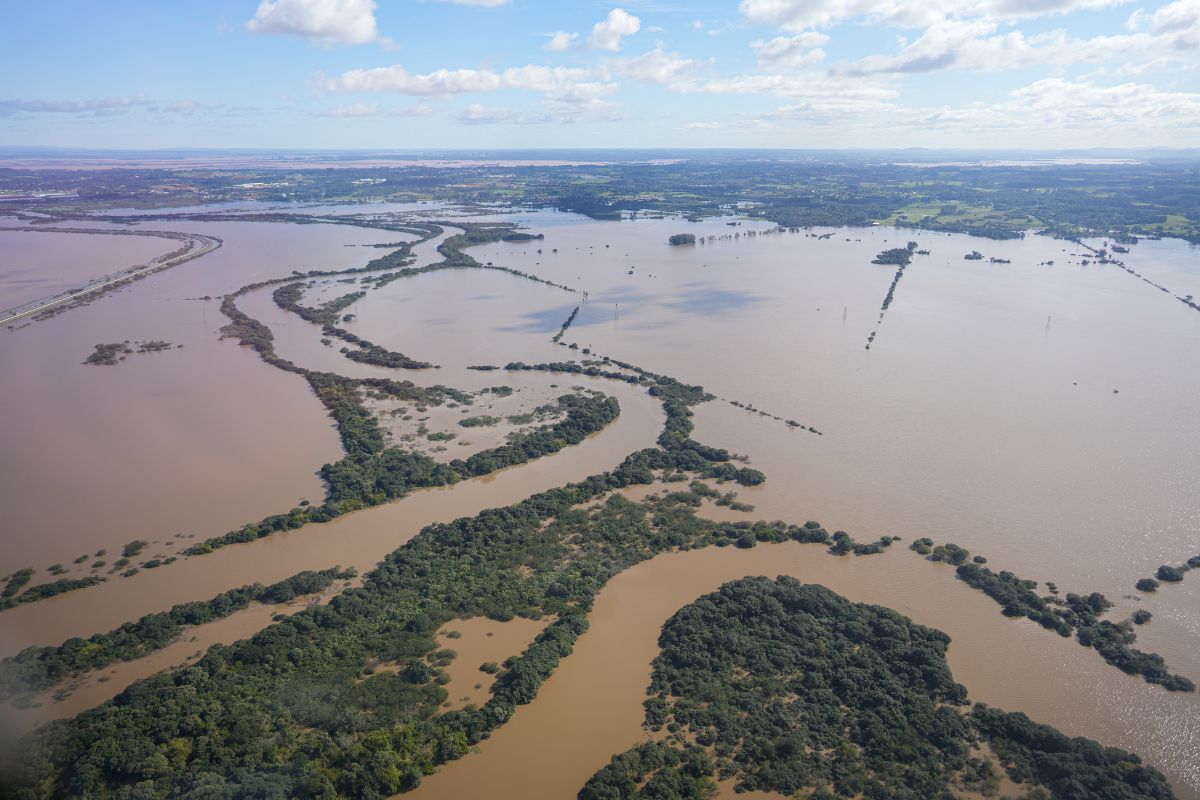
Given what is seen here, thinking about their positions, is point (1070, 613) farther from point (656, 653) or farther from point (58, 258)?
point (58, 258)

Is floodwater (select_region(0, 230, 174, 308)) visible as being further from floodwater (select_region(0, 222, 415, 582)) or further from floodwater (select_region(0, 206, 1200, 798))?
floodwater (select_region(0, 222, 415, 582))

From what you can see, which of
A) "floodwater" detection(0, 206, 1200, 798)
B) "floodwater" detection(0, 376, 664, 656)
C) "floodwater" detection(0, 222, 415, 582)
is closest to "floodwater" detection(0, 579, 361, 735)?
"floodwater" detection(0, 206, 1200, 798)

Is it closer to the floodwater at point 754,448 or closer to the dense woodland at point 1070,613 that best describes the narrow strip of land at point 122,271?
the floodwater at point 754,448

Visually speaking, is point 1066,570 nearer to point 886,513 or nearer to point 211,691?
point 886,513

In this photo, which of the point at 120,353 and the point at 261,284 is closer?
the point at 120,353

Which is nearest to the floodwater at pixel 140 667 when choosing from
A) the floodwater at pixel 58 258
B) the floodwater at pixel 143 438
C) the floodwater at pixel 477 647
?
the floodwater at pixel 477 647

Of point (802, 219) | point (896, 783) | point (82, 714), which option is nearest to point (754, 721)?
point (896, 783)
